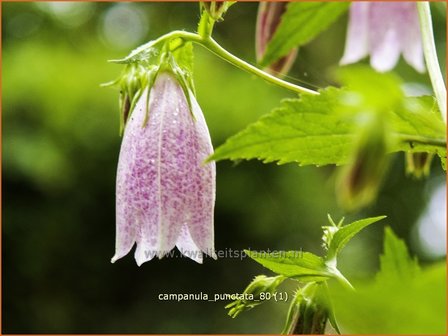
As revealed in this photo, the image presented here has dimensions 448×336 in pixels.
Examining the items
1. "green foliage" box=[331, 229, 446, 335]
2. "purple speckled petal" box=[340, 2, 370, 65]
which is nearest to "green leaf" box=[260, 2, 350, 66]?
"purple speckled petal" box=[340, 2, 370, 65]

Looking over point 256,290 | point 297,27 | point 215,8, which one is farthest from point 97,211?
point 297,27

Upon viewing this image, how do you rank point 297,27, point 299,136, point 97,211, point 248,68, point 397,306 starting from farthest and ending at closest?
point 97,211, point 248,68, point 299,136, point 297,27, point 397,306

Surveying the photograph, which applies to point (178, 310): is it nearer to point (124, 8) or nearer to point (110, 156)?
point (110, 156)

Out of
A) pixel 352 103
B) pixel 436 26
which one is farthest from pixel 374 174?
pixel 436 26

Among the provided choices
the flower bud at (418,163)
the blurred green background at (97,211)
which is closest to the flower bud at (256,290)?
the flower bud at (418,163)

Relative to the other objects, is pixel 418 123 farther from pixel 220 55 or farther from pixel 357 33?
pixel 220 55

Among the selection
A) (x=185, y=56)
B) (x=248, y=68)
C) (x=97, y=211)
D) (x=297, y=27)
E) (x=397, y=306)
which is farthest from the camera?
(x=97, y=211)

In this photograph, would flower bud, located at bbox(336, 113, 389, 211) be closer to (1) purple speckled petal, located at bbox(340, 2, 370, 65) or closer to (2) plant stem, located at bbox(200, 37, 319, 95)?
(1) purple speckled petal, located at bbox(340, 2, 370, 65)
